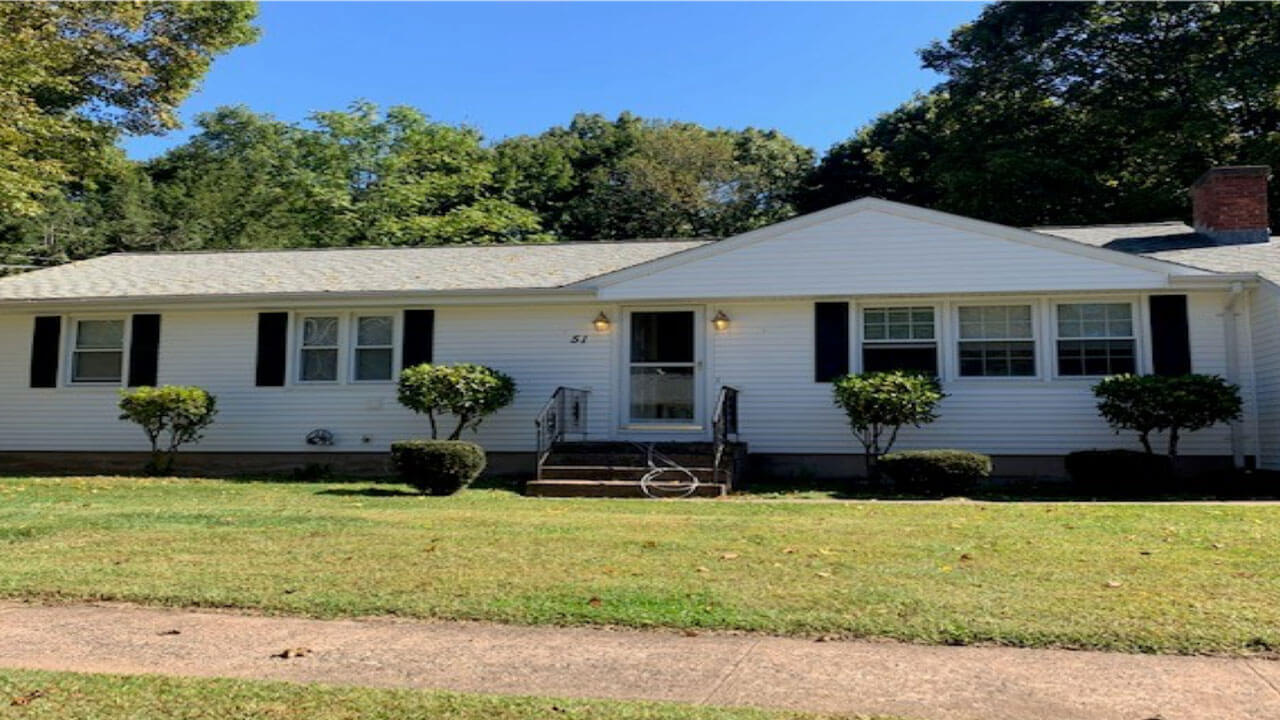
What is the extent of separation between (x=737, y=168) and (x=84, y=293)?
2647cm

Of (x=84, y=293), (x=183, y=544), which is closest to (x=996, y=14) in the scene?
(x=84, y=293)

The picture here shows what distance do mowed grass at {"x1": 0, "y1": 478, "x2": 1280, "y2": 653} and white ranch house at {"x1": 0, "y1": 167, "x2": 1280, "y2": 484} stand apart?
354 centimetres

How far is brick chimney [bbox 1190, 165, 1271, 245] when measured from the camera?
1355cm

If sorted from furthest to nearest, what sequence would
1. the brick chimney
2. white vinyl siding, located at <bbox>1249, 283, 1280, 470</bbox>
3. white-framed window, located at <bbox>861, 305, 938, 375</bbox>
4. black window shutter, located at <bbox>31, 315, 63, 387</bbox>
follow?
black window shutter, located at <bbox>31, 315, 63, 387</bbox> < the brick chimney < white-framed window, located at <bbox>861, 305, 938, 375</bbox> < white vinyl siding, located at <bbox>1249, 283, 1280, 470</bbox>

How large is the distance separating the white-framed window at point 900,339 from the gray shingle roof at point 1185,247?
2.49 metres

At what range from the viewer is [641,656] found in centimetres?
399

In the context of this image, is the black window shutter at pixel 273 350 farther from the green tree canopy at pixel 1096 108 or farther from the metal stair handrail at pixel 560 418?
the green tree canopy at pixel 1096 108

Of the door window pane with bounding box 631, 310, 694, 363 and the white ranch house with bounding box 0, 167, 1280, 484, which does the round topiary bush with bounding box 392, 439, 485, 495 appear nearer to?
A: the white ranch house with bounding box 0, 167, 1280, 484

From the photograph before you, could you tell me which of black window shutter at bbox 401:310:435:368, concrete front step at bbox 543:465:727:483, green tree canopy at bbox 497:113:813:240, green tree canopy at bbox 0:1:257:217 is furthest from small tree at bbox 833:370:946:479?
green tree canopy at bbox 497:113:813:240

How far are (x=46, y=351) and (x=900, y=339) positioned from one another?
43.5 ft

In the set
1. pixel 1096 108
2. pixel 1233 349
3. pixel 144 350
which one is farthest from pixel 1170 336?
pixel 1096 108

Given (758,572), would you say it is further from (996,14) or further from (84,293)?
(996,14)

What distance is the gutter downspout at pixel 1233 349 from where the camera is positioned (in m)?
11.5

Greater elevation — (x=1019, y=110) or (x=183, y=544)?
(x=1019, y=110)
